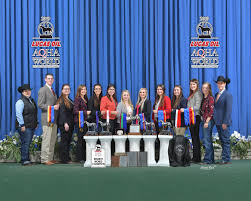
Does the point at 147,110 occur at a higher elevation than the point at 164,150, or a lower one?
higher

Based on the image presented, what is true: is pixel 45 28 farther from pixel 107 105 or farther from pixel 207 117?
pixel 207 117

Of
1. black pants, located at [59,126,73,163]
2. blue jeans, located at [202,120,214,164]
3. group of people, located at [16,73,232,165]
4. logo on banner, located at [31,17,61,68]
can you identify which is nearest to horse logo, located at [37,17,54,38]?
logo on banner, located at [31,17,61,68]

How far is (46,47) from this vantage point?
704 centimetres

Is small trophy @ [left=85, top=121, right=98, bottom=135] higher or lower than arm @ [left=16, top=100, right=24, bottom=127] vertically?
lower

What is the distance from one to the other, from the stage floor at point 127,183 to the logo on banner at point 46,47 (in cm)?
230

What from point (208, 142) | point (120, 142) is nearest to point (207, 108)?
point (208, 142)

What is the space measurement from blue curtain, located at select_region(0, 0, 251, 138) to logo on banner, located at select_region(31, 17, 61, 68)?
95 mm

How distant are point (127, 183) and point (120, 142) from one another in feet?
5.08

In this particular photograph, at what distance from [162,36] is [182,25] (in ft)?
1.47

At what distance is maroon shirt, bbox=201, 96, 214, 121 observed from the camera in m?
5.69

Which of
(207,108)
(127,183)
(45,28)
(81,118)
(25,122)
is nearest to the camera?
(127,183)

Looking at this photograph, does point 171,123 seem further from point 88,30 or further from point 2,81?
point 2,81

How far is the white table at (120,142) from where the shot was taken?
563cm

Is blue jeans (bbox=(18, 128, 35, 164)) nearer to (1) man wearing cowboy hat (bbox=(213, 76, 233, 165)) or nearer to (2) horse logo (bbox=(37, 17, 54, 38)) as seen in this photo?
(2) horse logo (bbox=(37, 17, 54, 38))
